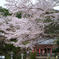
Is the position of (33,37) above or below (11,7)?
below

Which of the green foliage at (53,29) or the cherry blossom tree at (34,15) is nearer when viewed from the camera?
the cherry blossom tree at (34,15)

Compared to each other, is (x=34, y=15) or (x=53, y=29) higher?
(x=34, y=15)

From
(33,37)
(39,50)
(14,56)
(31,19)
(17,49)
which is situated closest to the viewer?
(31,19)

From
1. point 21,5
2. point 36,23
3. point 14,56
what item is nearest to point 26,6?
point 21,5

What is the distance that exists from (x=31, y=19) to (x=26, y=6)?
0.39 meters

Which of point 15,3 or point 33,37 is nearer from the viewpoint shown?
point 15,3

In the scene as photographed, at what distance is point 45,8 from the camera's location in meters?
2.74

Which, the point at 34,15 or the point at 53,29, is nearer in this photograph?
the point at 34,15

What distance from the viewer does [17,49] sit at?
13156mm

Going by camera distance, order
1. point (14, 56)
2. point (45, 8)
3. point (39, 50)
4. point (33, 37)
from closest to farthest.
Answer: point (45, 8) → point (33, 37) → point (14, 56) → point (39, 50)

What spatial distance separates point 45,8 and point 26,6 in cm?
49

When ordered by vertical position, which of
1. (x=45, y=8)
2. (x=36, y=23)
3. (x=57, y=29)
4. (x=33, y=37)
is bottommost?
(x=33, y=37)

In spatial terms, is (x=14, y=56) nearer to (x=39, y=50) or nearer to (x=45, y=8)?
(x=39, y=50)

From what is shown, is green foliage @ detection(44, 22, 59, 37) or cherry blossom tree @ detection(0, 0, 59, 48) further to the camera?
green foliage @ detection(44, 22, 59, 37)
